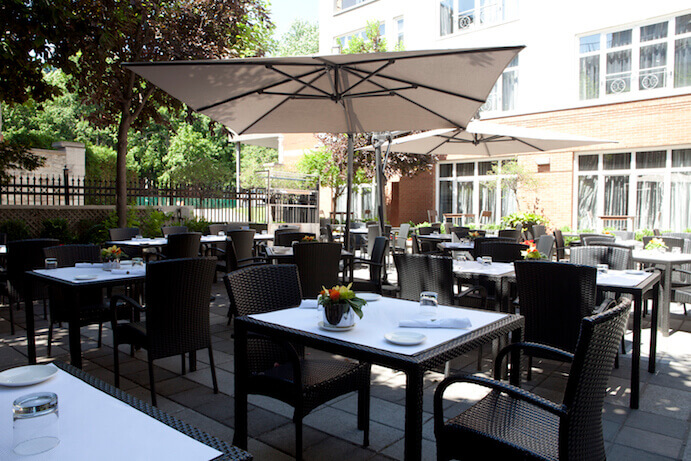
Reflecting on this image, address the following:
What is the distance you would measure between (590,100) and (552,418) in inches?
549

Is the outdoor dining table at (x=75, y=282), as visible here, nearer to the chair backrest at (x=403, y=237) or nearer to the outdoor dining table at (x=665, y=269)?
the outdoor dining table at (x=665, y=269)

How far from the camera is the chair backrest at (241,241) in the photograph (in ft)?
22.2

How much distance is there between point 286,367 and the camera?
109 inches

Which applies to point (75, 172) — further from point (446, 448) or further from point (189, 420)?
point (446, 448)

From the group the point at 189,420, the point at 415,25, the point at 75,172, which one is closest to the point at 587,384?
the point at 189,420

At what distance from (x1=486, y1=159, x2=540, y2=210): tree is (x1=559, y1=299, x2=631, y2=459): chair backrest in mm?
13256

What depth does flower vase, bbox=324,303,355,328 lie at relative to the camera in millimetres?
2279

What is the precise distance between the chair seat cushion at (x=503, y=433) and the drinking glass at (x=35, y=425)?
4.82ft

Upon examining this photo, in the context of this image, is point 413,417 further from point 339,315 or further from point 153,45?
point 153,45

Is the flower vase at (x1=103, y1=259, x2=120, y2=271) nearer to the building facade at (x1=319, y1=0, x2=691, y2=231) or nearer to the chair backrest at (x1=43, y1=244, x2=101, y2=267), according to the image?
the chair backrest at (x1=43, y1=244, x2=101, y2=267)

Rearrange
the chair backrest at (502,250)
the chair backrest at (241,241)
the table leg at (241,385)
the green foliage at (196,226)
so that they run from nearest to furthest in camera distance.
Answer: the table leg at (241,385) < the chair backrest at (502,250) < the chair backrest at (241,241) < the green foliage at (196,226)

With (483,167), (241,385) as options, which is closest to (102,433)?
(241,385)

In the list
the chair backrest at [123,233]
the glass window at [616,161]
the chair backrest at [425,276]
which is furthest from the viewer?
the glass window at [616,161]

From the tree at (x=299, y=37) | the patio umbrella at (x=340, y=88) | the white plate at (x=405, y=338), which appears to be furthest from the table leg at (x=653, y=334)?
the tree at (x=299, y=37)
